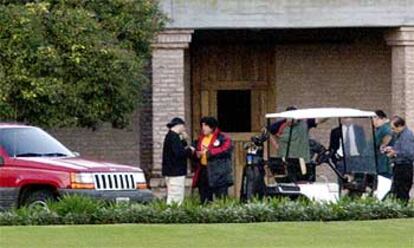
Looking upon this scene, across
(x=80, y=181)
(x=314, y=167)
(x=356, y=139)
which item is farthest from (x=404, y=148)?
(x=80, y=181)

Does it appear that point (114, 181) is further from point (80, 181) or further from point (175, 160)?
point (175, 160)

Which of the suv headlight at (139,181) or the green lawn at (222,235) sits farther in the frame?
the suv headlight at (139,181)

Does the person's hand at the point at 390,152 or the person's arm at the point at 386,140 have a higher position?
the person's arm at the point at 386,140

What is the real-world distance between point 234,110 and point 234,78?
694 millimetres

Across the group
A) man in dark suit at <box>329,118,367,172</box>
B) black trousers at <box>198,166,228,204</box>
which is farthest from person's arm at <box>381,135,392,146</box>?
black trousers at <box>198,166,228,204</box>

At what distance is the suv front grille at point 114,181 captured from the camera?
76.3ft

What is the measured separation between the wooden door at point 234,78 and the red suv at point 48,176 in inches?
382

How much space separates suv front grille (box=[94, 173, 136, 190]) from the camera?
23250 millimetres

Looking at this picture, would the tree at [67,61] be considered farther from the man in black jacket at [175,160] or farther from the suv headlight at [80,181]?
the suv headlight at [80,181]

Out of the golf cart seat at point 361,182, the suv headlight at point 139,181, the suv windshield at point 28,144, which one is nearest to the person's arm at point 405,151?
the golf cart seat at point 361,182

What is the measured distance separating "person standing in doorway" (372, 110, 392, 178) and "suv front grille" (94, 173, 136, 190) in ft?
13.2

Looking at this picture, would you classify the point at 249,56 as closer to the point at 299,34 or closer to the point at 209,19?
the point at 299,34

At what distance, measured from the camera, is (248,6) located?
1188 inches

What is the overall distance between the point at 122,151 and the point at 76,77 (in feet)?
16.1
